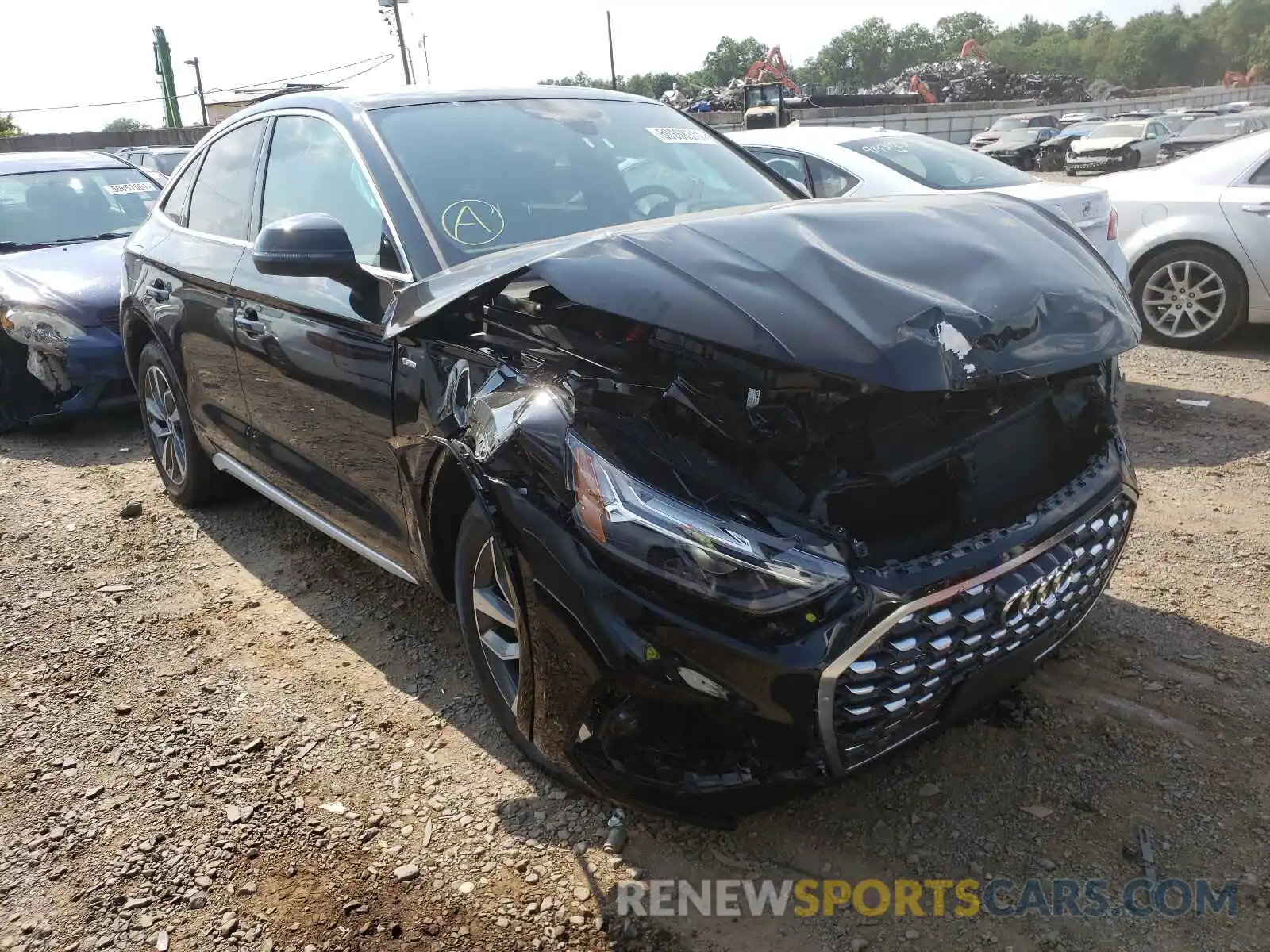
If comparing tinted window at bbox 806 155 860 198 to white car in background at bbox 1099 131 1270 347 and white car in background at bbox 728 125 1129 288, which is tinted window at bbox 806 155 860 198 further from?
white car in background at bbox 1099 131 1270 347

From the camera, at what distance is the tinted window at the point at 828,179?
661cm

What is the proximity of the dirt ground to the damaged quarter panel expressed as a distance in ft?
1.30

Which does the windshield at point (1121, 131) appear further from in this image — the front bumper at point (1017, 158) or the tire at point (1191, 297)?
the tire at point (1191, 297)

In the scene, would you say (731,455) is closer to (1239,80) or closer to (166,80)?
(166,80)

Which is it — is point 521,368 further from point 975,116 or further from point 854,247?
point 975,116

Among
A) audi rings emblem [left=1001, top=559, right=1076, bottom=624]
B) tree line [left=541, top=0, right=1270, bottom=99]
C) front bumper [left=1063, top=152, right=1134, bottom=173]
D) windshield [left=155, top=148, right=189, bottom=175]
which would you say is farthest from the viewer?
tree line [left=541, top=0, right=1270, bottom=99]

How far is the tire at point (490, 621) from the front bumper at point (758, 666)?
6.6 inches

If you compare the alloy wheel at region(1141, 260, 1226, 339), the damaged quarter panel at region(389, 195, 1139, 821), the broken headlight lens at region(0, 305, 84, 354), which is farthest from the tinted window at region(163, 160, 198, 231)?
the alloy wheel at region(1141, 260, 1226, 339)

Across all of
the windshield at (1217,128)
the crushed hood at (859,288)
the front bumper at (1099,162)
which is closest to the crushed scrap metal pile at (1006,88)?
the front bumper at (1099,162)

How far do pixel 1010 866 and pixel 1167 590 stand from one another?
5.31 feet

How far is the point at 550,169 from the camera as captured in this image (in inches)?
123

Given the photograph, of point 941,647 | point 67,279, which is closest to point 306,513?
point 941,647

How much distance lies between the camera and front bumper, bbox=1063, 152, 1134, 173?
24328 mm

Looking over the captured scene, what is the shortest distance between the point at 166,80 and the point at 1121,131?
2936 centimetres
